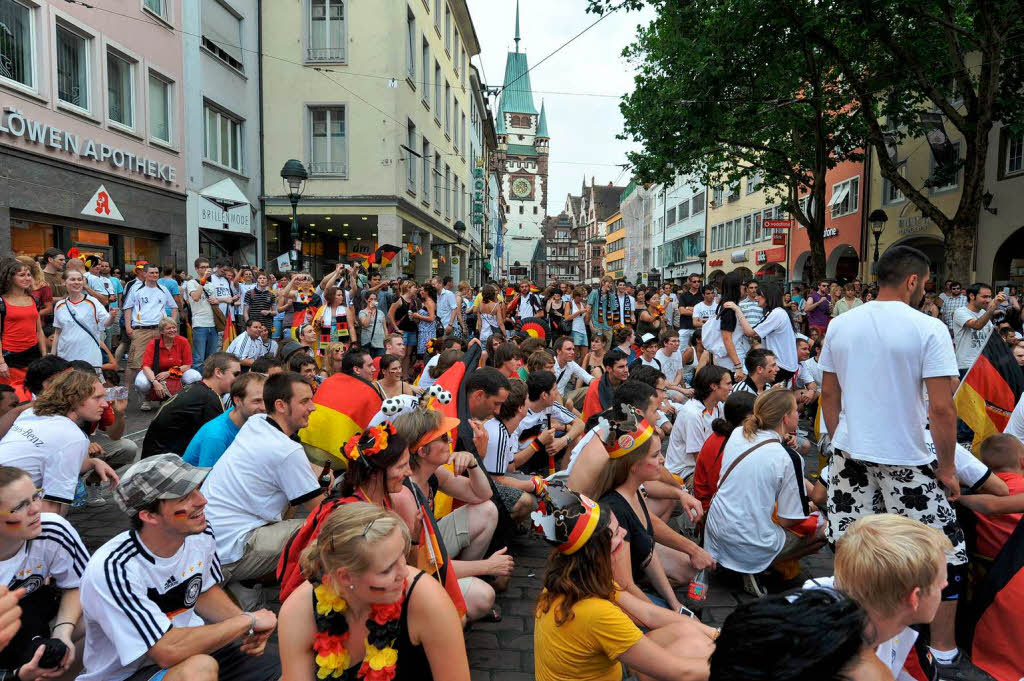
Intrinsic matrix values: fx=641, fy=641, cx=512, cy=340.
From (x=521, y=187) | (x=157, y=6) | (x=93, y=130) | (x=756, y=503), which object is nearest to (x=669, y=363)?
(x=756, y=503)

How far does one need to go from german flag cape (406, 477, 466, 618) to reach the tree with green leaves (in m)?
14.1

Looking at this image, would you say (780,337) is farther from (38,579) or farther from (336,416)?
(38,579)

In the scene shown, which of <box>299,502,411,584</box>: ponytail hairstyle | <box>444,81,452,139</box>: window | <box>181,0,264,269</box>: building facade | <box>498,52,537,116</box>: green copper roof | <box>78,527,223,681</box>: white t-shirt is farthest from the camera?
<box>498,52,537,116</box>: green copper roof

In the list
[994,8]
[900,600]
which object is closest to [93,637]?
[900,600]

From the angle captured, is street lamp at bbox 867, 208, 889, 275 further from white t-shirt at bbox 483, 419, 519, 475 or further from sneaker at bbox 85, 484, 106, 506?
sneaker at bbox 85, 484, 106, 506

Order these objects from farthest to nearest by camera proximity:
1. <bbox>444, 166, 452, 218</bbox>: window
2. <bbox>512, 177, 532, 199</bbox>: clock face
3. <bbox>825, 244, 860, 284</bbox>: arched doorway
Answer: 1. <bbox>512, 177, 532, 199</bbox>: clock face
2. <bbox>444, 166, 452, 218</bbox>: window
3. <bbox>825, 244, 860, 284</bbox>: arched doorway

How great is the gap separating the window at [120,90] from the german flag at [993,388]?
1594 centimetres

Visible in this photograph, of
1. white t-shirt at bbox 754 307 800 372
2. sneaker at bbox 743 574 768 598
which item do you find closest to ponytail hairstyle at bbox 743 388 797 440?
sneaker at bbox 743 574 768 598

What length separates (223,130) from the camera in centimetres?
1881

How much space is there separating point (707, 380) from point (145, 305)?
829cm

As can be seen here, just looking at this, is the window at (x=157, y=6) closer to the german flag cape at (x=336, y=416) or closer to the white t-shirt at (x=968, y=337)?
the german flag cape at (x=336, y=416)

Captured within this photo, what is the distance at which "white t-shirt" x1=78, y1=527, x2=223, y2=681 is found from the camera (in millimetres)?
2398

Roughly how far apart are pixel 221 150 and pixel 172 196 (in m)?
3.49

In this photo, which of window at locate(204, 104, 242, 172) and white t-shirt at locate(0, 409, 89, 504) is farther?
window at locate(204, 104, 242, 172)
